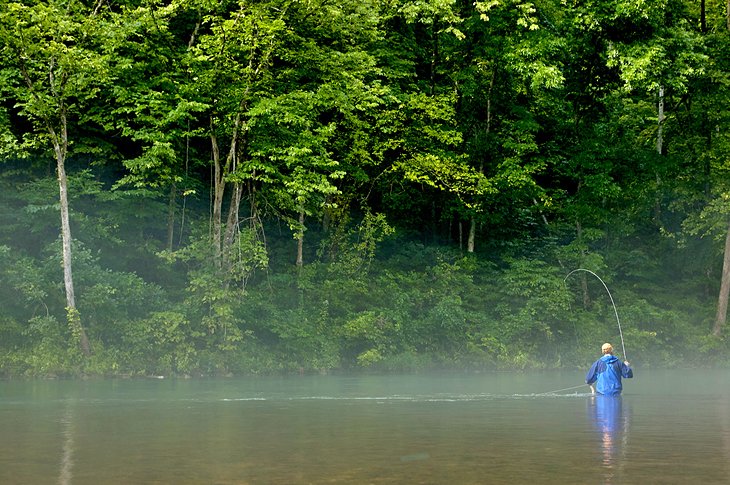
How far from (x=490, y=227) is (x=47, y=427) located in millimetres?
26264

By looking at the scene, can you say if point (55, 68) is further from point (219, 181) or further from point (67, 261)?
point (219, 181)

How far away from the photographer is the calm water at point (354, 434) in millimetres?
11250

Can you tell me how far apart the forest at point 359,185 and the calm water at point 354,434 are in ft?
15.0

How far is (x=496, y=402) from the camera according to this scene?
21.7m

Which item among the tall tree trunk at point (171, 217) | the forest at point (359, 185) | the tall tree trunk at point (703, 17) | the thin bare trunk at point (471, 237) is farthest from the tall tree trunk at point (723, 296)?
the tall tree trunk at point (171, 217)

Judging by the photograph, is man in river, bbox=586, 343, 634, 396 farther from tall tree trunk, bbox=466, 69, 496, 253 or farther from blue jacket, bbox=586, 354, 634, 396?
tall tree trunk, bbox=466, 69, 496, 253

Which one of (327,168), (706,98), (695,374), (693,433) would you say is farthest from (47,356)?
(706,98)

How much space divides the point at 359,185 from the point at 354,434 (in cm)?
2144

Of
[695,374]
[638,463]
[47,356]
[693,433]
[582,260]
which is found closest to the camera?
[638,463]

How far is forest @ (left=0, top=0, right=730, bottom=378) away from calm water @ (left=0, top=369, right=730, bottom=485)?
15.0 ft

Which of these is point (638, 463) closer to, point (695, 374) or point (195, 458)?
point (195, 458)

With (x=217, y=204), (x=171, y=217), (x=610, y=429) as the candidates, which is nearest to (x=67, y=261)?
(x=217, y=204)

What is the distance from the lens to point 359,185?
36.1 metres

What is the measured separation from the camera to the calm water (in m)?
11.2
